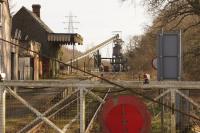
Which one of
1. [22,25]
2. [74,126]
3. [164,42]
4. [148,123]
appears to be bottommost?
[74,126]

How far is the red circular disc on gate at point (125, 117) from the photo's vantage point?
5707 mm

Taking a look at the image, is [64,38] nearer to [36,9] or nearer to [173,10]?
[36,9]

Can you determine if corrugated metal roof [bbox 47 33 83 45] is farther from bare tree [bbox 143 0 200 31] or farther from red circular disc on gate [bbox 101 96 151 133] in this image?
red circular disc on gate [bbox 101 96 151 133]

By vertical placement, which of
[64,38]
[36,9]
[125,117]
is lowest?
[125,117]

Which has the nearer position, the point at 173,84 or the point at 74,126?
the point at 173,84

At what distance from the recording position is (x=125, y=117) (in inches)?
227

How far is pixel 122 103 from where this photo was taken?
19.1ft

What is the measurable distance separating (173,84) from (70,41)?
48890 mm

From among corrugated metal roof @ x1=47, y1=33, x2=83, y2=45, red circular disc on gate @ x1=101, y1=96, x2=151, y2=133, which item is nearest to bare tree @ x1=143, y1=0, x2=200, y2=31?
corrugated metal roof @ x1=47, y1=33, x2=83, y2=45

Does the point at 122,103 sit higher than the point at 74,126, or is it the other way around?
the point at 122,103

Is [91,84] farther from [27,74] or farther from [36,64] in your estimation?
[36,64]

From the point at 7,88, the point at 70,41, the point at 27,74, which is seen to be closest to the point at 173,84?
the point at 7,88

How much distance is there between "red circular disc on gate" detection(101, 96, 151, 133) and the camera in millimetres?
5707

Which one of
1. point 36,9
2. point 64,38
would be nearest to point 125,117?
point 64,38
